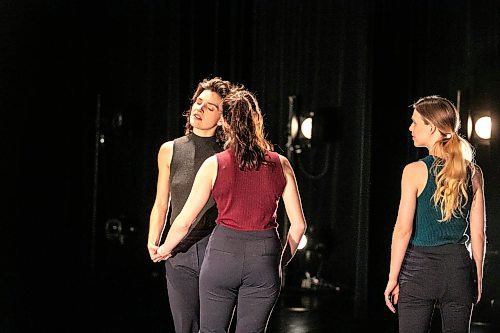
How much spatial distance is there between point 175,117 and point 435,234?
422 cm

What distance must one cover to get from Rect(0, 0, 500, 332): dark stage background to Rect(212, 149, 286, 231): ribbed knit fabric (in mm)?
2515

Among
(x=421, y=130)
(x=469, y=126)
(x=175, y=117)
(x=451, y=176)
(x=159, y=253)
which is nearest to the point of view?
(x=451, y=176)

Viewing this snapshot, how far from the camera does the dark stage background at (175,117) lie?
18.9 ft

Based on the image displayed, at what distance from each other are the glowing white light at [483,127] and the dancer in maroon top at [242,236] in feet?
11.6

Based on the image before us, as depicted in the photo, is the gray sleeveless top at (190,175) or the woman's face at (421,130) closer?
the woman's face at (421,130)

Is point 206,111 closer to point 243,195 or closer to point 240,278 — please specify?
point 243,195

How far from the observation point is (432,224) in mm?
3309

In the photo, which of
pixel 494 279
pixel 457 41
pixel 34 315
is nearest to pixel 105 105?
pixel 34 315

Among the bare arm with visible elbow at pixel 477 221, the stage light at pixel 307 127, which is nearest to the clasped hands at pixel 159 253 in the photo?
the bare arm with visible elbow at pixel 477 221

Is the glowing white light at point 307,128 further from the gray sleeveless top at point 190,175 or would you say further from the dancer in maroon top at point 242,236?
the dancer in maroon top at point 242,236

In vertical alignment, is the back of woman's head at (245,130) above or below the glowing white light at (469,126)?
below

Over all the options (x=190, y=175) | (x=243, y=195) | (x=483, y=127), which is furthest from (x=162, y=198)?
(x=483, y=127)

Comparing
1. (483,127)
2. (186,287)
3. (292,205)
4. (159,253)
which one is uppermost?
(483,127)

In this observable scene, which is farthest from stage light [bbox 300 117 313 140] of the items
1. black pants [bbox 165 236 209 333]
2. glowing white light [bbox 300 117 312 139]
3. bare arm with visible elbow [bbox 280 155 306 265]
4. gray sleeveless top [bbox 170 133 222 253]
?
bare arm with visible elbow [bbox 280 155 306 265]
